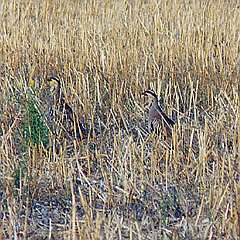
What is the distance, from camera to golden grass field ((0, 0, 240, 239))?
3.73m

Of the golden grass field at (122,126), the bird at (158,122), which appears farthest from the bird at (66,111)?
the bird at (158,122)

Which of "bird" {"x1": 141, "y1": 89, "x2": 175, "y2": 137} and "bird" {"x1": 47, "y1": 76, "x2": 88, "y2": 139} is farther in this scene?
"bird" {"x1": 47, "y1": 76, "x2": 88, "y2": 139}

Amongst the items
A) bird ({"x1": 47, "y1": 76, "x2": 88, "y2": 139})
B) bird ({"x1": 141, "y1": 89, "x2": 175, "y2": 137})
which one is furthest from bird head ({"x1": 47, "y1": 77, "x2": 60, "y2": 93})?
bird ({"x1": 141, "y1": 89, "x2": 175, "y2": 137})

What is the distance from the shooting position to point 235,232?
11.0 feet

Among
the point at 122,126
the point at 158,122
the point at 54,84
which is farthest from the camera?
the point at 54,84

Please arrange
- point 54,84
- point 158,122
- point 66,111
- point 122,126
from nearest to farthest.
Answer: point 158,122
point 66,111
point 122,126
point 54,84

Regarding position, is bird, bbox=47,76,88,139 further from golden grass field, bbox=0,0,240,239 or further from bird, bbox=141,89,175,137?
bird, bbox=141,89,175,137

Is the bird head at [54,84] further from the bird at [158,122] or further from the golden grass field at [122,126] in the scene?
the bird at [158,122]

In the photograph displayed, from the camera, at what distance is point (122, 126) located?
548 centimetres

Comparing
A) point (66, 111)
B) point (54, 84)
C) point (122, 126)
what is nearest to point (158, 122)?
point (122, 126)

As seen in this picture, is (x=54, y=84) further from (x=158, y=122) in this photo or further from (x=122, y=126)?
(x=158, y=122)

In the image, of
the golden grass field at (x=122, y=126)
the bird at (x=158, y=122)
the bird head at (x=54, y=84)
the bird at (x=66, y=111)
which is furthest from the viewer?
the bird head at (x=54, y=84)

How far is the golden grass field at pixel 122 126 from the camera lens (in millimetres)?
3730

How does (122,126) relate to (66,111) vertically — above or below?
below
